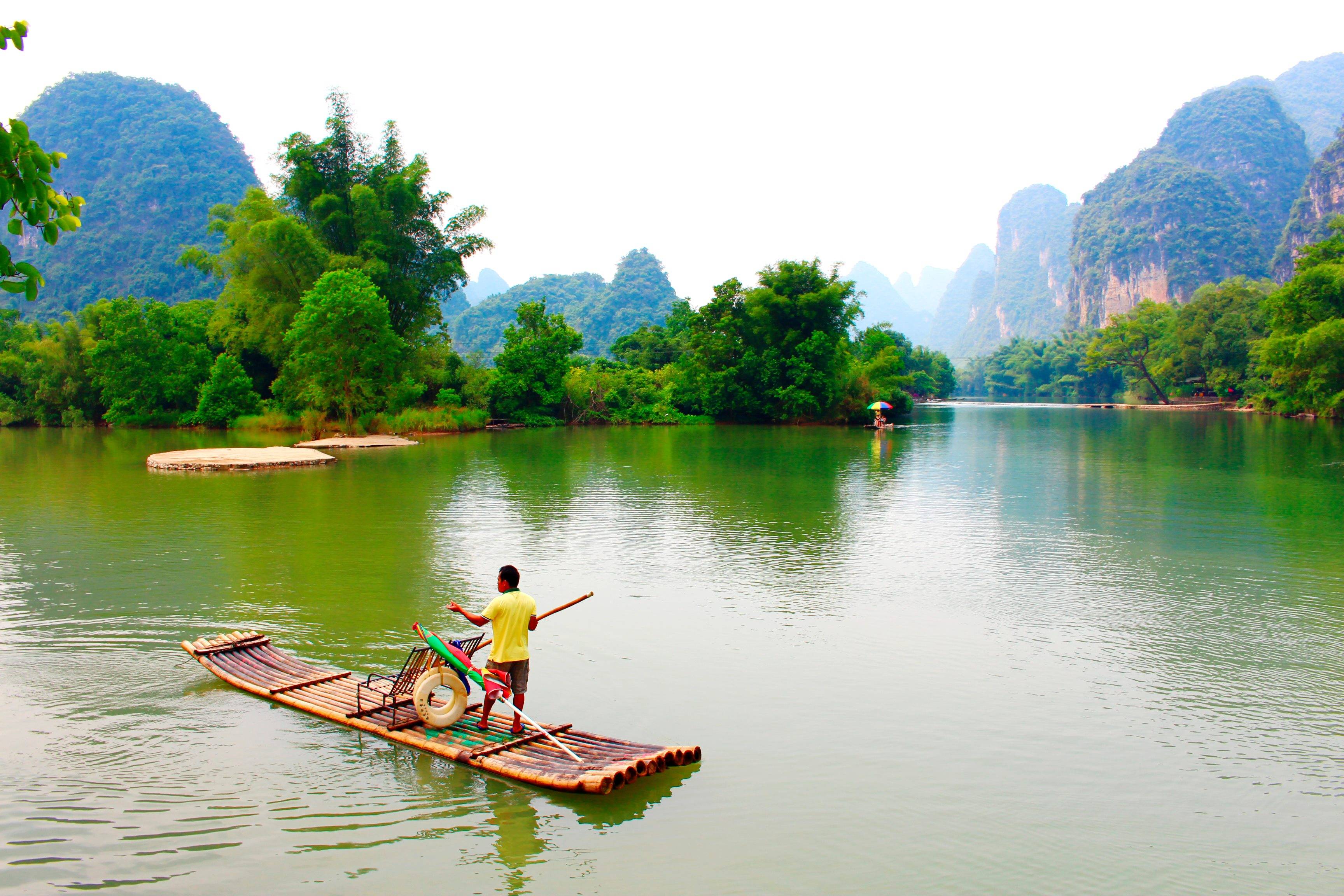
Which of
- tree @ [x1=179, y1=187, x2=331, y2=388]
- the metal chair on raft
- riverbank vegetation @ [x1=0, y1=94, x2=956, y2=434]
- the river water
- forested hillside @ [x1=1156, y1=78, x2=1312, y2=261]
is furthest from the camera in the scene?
forested hillside @ [x1=1156, y1=78, x2=1312, y2=261]

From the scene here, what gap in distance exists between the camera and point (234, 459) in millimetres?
27641

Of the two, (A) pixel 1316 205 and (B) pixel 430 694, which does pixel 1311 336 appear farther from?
(A) pixel 1316 205

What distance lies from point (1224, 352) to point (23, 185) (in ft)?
286

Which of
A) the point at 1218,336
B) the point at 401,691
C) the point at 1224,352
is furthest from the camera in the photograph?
the point at 1224,352

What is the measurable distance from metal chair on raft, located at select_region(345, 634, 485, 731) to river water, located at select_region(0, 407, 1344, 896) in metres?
0.26

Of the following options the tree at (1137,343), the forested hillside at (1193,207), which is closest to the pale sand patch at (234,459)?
the tree at (1137,343)

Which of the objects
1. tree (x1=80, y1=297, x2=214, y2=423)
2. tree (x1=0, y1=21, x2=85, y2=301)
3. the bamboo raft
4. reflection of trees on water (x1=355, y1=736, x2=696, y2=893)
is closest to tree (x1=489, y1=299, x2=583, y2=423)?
tree (x1=80, y1=297, x2=214, y2=423)

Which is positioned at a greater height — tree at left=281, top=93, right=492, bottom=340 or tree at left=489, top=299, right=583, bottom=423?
tree at left=281, top=93, right=492, bottom=340

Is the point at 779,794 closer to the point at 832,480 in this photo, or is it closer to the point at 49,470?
the point at 832,480

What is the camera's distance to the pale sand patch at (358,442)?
37.9 meters

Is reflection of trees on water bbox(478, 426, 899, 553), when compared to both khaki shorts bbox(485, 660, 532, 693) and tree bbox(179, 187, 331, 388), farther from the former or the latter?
tree bbox(179, 187, 331, 388)

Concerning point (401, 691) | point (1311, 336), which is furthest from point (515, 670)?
point (1311, 336)

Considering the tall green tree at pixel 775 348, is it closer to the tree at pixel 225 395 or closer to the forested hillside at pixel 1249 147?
the tree at pixel 225 395

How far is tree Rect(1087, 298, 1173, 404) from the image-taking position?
287ft
